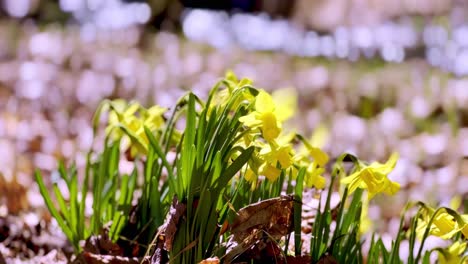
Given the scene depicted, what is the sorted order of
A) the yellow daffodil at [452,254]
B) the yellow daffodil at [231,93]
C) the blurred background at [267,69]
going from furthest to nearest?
the blurred background at [267,69]
the yellow daffodil at [231,93]
the yellow daffodil at [452,254]

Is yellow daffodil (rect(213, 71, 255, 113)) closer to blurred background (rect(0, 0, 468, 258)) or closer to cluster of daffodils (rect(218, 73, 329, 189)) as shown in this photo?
cluster of daffodils (rect(218, 73, 329, 189))

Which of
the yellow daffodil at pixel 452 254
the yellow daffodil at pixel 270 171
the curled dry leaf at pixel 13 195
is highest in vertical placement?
the yellow daffodil at pixel 270 171

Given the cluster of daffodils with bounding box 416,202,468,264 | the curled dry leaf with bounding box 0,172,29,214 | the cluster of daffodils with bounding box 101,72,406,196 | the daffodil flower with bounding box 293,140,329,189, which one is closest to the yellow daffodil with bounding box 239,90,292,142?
the cluster of daffodils with bounding box 101,72,406,196

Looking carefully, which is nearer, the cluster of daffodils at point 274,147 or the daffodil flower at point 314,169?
the cluster of daffodils at point 274,147

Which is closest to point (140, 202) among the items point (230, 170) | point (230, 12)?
point (230, 170)

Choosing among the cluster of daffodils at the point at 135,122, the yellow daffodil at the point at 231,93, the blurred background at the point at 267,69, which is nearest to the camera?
the yellow daffodil at the point at 231,93

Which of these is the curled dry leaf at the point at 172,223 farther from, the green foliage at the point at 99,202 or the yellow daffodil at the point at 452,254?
the yellow daffodil at the point at 452,254

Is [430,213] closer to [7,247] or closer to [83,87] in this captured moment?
[7,247]

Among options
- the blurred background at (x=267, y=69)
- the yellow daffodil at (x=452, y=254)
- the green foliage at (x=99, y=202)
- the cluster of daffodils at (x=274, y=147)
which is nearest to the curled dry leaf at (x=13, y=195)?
the blurred background at (x=267, y=69)
